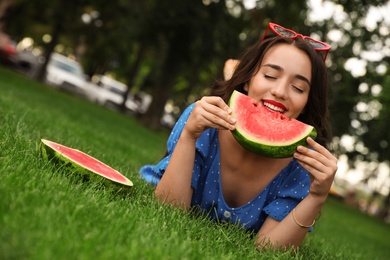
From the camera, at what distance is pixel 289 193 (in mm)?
3545

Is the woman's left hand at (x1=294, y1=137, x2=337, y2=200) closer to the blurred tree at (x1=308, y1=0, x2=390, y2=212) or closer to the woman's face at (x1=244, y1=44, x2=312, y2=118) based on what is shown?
the woman's face at (x1=244, y1=44, x2=312, y2=118)

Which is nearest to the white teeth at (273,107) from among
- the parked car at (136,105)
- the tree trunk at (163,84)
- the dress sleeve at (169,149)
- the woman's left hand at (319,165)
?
the woman's left hand at (319,165)

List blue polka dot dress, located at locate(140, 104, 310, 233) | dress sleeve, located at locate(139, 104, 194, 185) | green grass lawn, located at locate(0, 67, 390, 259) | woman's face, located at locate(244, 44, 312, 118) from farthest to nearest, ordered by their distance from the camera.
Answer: dress sleeve, located at locate(139, 104, 194, 185)
blue polka dot dress, located at locate(140, 104, 310, 233)
woman's face, located at locate(244, 44, 312, 118)
green grass lawn, located at locate(0, 67, 390, 259)

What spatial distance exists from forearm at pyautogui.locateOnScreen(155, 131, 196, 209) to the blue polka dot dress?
0.52 feet

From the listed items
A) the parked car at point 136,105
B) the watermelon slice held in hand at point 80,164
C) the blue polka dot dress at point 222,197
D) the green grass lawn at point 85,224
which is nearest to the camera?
the green grass lawn at point 85,224

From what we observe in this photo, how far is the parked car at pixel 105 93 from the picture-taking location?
105ft

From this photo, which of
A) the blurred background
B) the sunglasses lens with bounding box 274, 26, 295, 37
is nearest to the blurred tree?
the blurred background

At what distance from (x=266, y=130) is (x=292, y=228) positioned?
622mm

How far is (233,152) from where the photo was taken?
365 centimetres

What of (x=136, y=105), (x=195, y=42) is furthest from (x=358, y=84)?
(x=136, y=105)

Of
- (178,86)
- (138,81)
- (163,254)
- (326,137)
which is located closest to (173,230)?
(163,254)

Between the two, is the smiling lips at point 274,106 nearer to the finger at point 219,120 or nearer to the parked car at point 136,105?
the finger at point 219,120

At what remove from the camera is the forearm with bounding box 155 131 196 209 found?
3.32 m

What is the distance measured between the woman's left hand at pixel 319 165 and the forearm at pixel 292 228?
0.41 feet
